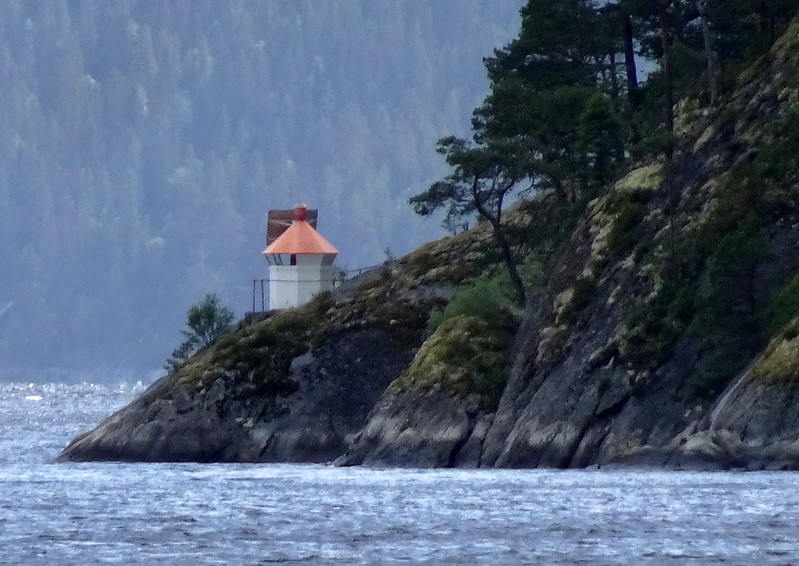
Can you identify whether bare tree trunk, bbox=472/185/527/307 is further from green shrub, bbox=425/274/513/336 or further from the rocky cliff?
the rocky cliff

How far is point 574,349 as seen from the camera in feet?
230

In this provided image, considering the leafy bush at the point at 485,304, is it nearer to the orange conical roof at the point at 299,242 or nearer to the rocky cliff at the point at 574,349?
the rocky cliff at the point at 574,349

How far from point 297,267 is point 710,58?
91.6ft

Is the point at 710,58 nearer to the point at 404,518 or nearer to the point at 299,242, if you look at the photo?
the point at 299,242

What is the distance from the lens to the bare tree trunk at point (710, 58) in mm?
75625

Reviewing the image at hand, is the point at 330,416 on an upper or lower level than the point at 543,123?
lower

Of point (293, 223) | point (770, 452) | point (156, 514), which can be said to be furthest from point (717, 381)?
point (293, 223)

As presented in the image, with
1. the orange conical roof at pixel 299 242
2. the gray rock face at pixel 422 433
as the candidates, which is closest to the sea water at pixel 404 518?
the gray rock face at pixel 422 433

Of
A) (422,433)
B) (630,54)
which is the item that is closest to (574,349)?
(422,433)

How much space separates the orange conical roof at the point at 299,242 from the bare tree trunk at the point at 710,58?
25650 mm

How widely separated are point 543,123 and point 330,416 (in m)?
16.9

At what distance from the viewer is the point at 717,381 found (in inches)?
2486

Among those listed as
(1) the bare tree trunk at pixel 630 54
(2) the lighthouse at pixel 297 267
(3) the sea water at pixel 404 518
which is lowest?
(3) the sea water at pixel 404 518

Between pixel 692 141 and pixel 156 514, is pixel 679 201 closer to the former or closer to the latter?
pixel 692 141
